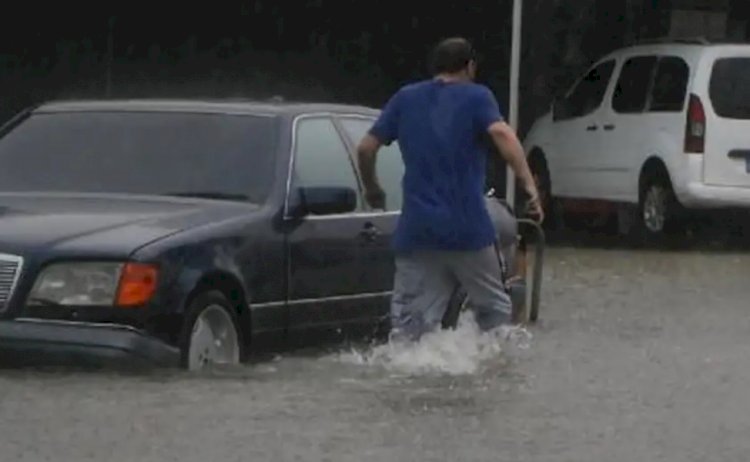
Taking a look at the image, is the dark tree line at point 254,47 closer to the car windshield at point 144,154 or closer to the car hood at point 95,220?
the car windshield at point 144,154

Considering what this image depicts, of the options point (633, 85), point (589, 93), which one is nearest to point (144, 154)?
point (633, 85)

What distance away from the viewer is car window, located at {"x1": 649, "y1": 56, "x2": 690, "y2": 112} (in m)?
21.4

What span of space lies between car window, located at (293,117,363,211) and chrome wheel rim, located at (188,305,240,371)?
3.33ft

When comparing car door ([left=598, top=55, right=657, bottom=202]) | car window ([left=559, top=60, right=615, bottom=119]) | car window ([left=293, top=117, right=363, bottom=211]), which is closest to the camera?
car window ([left=293, top=117, right=363, bottom=211])

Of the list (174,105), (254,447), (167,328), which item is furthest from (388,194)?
(254,447)

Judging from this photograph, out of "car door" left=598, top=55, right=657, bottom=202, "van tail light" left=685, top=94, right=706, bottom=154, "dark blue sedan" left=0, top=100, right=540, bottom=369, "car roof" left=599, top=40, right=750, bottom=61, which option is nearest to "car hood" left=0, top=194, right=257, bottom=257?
"dark blue sedan" left=0, top=100, right=540, bottom=369

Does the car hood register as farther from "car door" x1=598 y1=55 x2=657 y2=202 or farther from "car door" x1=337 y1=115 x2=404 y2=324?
"car door" x1=598 y1=55 x2=657 y2=202

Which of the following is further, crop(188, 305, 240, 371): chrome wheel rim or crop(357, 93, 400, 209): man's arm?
crop(357, 93, 400, 209): man's arm

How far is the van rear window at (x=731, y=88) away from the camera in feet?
69.2

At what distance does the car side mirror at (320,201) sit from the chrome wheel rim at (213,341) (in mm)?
845

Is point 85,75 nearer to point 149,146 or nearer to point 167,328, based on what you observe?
point 149,146

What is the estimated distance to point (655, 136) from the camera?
21516mm

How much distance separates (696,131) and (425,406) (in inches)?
438

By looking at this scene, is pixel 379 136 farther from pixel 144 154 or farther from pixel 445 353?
pixel 144 154
